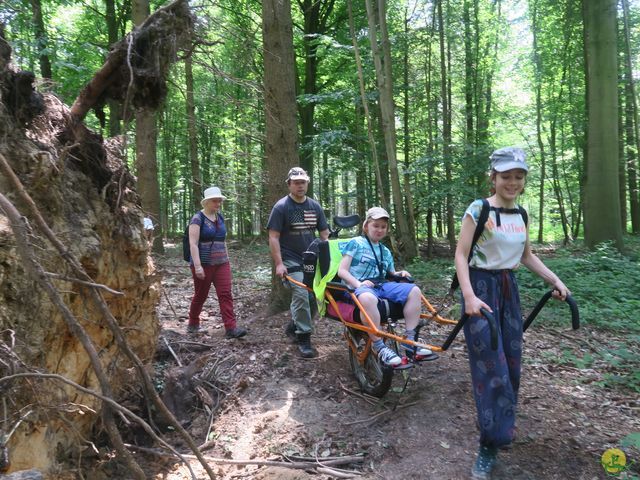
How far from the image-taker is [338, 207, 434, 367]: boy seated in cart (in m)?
3.96

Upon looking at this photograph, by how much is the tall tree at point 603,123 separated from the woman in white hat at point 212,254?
919cm

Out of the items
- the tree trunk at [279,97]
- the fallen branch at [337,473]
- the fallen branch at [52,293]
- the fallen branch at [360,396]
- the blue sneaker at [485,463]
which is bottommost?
the fallen branch at [337,473]

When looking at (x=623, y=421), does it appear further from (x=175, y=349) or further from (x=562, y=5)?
(x=562, y=5)

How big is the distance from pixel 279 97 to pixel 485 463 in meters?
5.67

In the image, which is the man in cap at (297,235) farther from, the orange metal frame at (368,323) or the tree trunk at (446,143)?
the tree trunk at (446,143)

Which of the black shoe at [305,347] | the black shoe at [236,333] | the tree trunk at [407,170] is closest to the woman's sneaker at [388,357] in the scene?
the black shoe at [305,347]

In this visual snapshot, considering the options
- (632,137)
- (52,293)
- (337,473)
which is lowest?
(337,473)

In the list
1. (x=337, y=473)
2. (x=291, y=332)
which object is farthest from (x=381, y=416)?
(x=291, y=332)

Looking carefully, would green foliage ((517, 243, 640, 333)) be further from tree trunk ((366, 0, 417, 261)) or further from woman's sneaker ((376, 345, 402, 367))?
woman's sneaker ((376, 345, 402, 367))

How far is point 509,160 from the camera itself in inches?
117

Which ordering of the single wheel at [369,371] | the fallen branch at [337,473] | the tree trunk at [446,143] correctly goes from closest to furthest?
the fallen branch at [337,473] < the single wheel at [369,371] < the tree trunk at [446,143]

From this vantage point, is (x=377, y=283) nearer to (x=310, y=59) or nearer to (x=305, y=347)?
(x=305, y=347)

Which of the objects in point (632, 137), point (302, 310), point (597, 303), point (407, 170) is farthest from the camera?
point (632, 137)

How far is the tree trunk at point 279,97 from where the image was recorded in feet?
22.5
